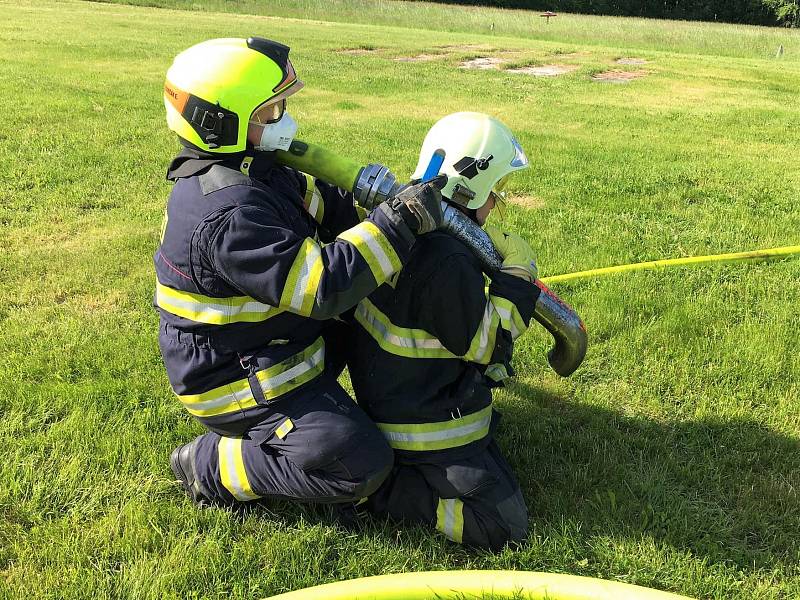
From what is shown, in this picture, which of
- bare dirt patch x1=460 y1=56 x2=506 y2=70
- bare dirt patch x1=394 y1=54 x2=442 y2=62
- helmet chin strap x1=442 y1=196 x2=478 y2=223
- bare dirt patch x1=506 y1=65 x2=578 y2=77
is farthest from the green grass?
helmet chin strap x1=442 y1=196 x2=478 y2=223

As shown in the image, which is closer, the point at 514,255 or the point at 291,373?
the point at 291,373

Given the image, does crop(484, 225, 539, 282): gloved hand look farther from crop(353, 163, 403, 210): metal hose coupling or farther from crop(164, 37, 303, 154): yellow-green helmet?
crop(164, 37, 303, 154): yellow-green helmet

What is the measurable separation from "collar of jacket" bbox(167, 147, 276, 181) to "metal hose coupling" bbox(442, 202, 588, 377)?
0.78m

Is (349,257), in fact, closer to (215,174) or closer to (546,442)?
(215,174)

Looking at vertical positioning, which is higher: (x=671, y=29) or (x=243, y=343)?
(x=671, y=29)

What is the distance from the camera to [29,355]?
4211 millimetres

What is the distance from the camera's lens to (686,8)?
61594mm

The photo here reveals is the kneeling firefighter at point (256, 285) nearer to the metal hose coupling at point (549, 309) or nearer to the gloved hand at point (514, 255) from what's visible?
the metal hose coupling at point (549, 309)

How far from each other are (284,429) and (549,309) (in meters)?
1.29

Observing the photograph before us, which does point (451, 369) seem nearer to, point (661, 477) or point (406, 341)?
point (406, 341)

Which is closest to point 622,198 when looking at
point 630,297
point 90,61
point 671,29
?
point 630,297

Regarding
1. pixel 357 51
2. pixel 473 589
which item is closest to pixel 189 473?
pixel 473 589

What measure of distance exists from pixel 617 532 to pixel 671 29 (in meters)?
35.2

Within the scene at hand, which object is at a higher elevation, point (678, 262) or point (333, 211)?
point (333, 211)
